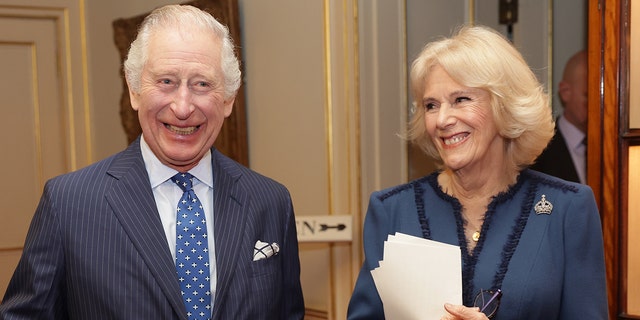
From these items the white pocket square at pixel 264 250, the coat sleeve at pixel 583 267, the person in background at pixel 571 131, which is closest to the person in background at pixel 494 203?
the coat sleeve at pixel 583 267

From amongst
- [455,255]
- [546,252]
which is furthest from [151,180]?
[546,252]

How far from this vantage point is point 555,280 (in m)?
1.90

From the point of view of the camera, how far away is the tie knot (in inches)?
73.0

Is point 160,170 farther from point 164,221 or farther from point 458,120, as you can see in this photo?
point 458,120

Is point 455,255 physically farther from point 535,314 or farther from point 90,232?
point 90,232

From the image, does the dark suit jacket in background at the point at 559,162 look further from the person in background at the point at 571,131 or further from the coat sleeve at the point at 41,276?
the coat sleeve at the point at 41,276

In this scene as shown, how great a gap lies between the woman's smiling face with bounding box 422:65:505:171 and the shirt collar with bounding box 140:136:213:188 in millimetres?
626

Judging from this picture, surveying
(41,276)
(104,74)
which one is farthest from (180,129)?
(104,74)

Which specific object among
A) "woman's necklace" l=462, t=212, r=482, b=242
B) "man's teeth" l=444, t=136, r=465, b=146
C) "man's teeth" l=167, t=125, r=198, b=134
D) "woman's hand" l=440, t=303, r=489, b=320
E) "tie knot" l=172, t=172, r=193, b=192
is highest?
"man's teeth" l=167, t=125, r=198, b=134

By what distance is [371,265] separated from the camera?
2.02 meters

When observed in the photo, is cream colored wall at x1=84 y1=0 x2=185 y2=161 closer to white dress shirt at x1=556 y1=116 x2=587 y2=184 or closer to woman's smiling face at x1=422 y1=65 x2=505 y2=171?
white dress shirt at x1=556 y1=116 x2=587 y2=184

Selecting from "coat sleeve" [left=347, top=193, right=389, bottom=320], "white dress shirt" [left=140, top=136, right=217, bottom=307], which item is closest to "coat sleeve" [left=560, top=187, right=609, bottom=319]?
"coat sleeve" [left=347, top=193, right=389, bottom=320]

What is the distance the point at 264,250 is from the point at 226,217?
0.44 feet

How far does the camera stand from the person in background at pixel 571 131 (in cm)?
376
